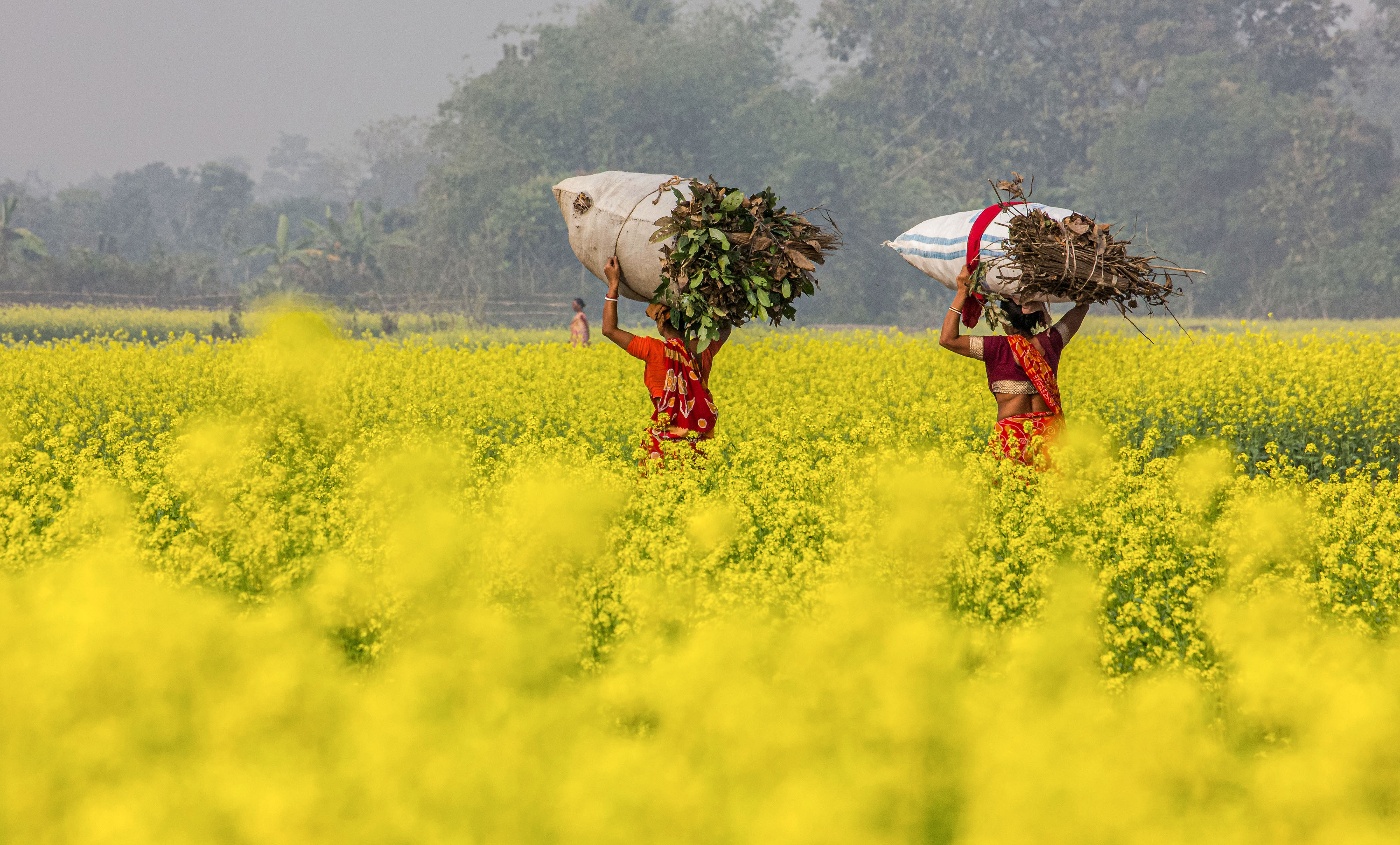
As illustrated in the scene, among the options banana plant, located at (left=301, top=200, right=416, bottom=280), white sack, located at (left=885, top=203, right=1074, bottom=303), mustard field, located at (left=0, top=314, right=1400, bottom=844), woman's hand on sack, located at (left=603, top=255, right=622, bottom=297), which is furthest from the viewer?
banana plant, located at (left=301, top=200, right=416, bottom=280)

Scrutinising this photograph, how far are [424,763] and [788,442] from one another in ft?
15.0

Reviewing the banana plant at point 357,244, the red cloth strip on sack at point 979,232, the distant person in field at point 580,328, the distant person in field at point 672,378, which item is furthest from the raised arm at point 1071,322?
the banana plant at point 357,244

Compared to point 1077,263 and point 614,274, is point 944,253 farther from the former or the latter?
point 614,274

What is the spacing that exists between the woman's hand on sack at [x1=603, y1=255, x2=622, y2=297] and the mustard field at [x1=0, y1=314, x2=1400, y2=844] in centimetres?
93

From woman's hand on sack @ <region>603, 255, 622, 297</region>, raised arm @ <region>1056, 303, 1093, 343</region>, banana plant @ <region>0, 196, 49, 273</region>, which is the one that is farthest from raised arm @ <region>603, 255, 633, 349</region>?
banana plant @ <region>0, 196, 49, 273</region>

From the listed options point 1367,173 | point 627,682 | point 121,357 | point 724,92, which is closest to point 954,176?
point 724,92

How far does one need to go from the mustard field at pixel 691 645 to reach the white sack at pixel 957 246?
3.08ft

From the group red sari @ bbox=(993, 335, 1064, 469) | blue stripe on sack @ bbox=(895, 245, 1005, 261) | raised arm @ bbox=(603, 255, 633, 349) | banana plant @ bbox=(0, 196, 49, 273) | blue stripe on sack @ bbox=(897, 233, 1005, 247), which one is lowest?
banana plant @ bbox=(0, 196, 49, 273)

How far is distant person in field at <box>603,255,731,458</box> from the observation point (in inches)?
231

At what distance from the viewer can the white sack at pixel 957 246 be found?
17.7 feet

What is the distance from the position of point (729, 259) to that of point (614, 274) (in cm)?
70

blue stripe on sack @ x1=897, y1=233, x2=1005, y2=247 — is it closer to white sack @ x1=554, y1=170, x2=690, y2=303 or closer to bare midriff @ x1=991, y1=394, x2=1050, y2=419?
bare midriff @ x1=991, y1=394, x2=1050, y2=419

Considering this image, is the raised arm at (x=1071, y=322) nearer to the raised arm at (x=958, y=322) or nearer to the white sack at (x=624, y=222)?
the raised arm at (x=958, y=322)

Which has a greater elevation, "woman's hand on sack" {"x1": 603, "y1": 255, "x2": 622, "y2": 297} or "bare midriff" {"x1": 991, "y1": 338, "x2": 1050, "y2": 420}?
"woman's hand on sack" {"x1": 603, "y1": 255, "x2": 622, "y2": 297}
